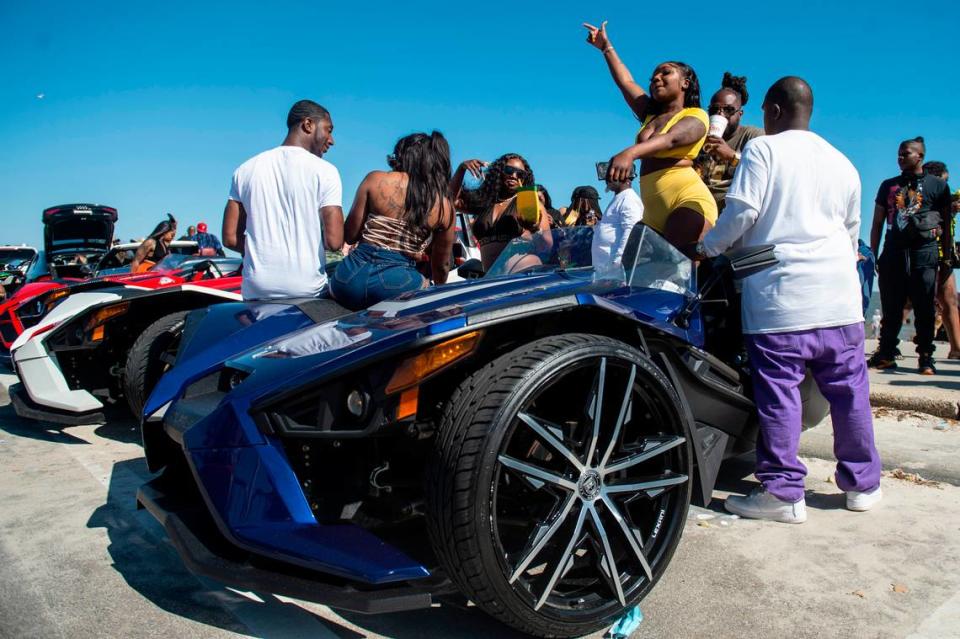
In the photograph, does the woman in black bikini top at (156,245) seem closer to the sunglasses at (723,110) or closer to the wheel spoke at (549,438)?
the sunglasses at (723,110)

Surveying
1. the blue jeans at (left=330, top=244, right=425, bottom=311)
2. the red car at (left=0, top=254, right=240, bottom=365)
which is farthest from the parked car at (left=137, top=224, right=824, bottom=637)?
the red car at (left=0, top=254, right=240, bottom=365)

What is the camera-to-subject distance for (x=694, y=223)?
11.4 ft

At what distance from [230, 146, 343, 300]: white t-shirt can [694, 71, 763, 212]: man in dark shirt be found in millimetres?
2233

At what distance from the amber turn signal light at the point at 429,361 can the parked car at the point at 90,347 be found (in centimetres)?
290

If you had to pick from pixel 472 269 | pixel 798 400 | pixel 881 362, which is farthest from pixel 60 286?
pixel 881 362

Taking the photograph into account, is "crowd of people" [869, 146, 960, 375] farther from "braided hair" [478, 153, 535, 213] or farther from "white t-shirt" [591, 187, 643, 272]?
"white t-shirt" [591, 187, 643, 272]

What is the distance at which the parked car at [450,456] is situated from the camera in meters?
1.82

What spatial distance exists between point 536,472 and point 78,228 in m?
23.4

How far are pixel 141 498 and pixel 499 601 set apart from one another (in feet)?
4.01

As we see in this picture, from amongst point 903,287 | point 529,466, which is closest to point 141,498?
point 529,466

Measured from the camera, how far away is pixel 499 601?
1.84 m

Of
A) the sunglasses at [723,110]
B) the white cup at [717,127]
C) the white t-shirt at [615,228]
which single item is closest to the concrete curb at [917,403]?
the sunglasses at [723,110]

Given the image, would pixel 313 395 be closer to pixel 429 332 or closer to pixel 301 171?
pixel 429 332

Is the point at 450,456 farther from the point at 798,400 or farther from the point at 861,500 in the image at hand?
the point at 861,500
